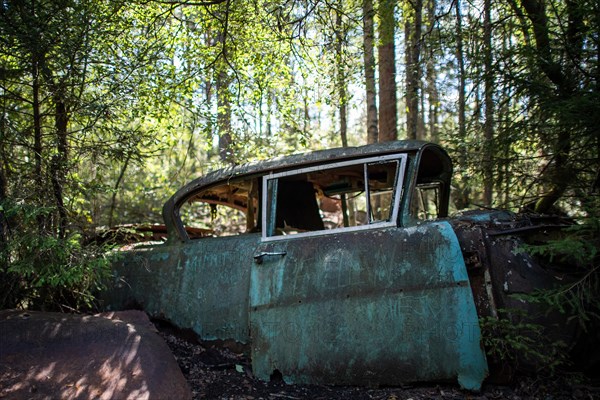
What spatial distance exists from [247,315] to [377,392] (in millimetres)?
1228

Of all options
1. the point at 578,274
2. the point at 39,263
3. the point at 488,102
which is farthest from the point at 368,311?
the point at 488,102

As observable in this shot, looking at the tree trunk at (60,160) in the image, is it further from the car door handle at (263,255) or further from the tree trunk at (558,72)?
the tree trunk at (558,72)

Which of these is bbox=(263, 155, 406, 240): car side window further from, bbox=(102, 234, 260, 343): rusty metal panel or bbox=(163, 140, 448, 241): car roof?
bbox=(102, 234, 260, 343): rusty metal panel

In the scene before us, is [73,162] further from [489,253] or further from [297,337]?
[489,253]

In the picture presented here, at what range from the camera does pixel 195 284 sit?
450cm

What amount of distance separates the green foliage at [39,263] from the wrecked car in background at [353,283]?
73 centimetres

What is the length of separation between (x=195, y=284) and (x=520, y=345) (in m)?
2.75

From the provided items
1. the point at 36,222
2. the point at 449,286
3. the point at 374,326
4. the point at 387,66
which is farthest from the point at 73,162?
the point at 387,66

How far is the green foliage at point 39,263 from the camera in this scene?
4027 mm

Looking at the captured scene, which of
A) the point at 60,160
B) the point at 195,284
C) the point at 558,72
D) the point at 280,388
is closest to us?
the point at 280,388

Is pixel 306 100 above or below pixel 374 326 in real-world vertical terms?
above

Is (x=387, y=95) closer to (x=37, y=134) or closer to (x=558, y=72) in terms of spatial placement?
(x=558, y=72)

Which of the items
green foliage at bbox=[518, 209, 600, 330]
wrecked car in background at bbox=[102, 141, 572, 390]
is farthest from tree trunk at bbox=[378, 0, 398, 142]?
green foliage at bbox=[518, 209, 600, 330]

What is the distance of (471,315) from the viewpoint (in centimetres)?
346
